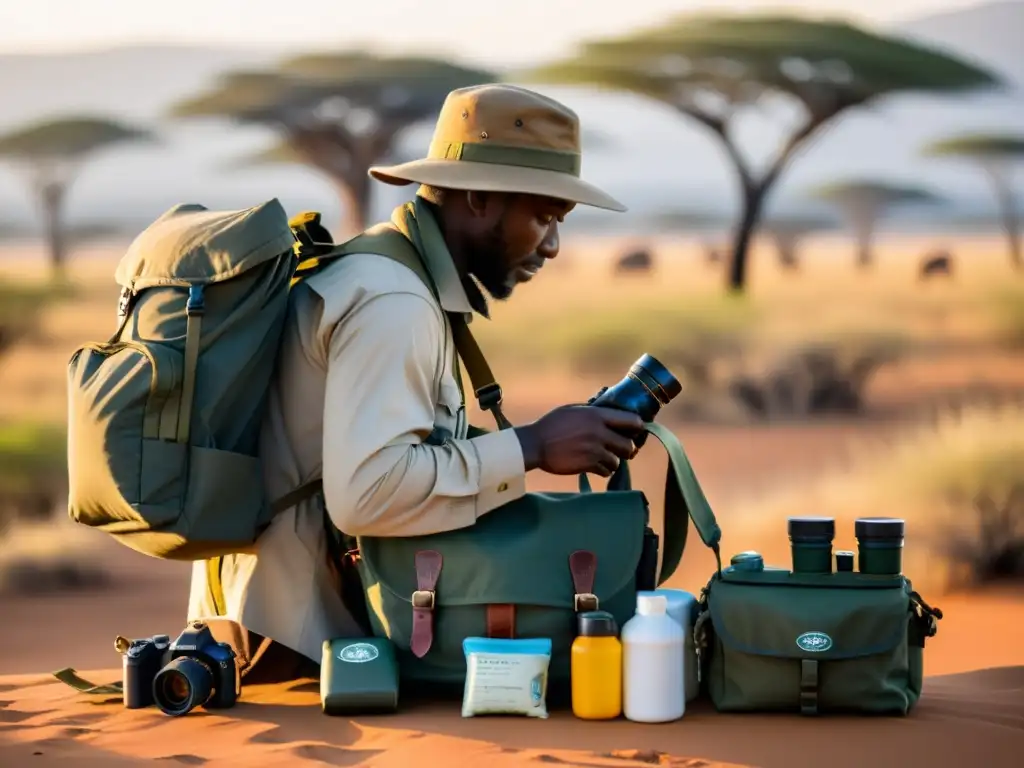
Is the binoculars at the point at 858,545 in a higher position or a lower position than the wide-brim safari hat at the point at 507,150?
lower

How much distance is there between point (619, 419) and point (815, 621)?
0.66m

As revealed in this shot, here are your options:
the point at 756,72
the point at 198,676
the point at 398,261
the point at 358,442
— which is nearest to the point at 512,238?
the point at 398,261

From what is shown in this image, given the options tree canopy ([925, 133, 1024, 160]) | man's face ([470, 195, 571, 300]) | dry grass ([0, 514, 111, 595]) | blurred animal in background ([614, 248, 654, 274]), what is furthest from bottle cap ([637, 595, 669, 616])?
tree canopy ([925, 133, 1024, 160])

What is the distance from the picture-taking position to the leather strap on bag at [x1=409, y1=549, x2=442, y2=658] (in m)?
4.27

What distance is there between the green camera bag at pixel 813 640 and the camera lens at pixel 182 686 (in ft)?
3.83

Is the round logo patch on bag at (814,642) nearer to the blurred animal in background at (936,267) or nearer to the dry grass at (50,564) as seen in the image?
the dry grass at (50,564)

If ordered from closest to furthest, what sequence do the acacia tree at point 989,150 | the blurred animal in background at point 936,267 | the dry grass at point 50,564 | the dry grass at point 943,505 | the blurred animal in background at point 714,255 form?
the dry grass at point 943,505, the dry grass at point 50,564, the blurred animal in background at point 936,267, the blurred animal in background at point 714,255, the acacia tree at point 989,150

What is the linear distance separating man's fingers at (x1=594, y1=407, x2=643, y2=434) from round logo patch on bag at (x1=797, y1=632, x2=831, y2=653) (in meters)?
0.63

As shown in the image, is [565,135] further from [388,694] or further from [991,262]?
[991,262]

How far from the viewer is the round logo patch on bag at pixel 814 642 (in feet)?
13.8

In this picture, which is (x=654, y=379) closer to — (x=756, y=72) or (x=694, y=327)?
(x=694, y=327)

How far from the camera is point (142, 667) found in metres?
4.43

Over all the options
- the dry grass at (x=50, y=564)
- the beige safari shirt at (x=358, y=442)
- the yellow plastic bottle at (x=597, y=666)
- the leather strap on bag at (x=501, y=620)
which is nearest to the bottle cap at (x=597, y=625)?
the yellow plastic bottle at (x=597, y=666)

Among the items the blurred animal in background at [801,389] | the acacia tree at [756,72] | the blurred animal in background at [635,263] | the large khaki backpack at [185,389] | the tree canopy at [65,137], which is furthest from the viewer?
the blurred animal in background at [635,263]
